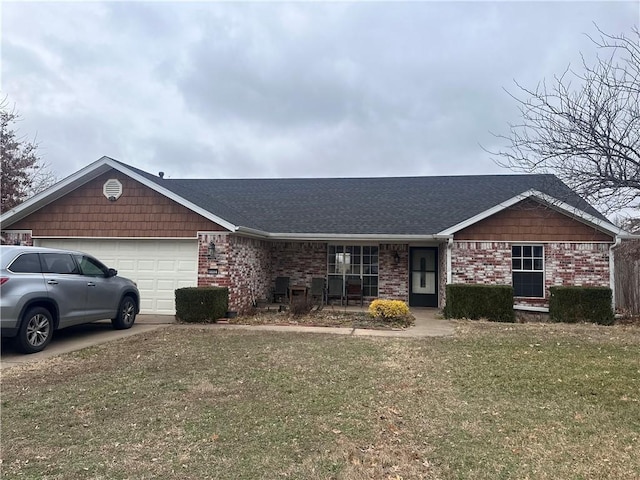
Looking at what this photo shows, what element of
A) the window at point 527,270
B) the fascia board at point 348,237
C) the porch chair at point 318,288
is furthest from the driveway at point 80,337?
the window at point 527,270

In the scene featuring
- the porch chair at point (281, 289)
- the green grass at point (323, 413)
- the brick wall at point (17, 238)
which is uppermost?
the brick wall at point (17, 238)

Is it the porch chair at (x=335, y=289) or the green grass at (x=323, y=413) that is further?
the porch chair at (x=335, y=289)

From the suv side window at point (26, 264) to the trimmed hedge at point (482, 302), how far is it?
9.33 meters

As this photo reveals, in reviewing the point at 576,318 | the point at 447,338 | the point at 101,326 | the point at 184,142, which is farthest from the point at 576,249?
the point at 184,142

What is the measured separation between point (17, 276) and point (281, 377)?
4551 mm

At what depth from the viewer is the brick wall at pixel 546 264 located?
39.5 feet

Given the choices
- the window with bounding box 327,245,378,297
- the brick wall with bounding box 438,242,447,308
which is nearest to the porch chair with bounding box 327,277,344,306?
the window with bounding box 327,245,378,297

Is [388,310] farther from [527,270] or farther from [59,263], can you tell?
[59,263]

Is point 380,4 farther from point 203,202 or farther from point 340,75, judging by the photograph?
point 203,202

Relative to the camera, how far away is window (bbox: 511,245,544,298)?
12.4m

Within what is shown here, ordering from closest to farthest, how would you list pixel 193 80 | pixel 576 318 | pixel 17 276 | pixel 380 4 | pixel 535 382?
pixel 535 382
pixel 17 276
pixel 380 4
pixel 576 318
pixel 193 80

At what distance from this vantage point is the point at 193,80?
14758 mm

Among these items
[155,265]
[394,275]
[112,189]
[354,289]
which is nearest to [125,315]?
[155,265]

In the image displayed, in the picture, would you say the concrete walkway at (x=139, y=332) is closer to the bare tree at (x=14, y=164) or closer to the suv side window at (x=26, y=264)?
the suv side window at (x=26, y=264)
